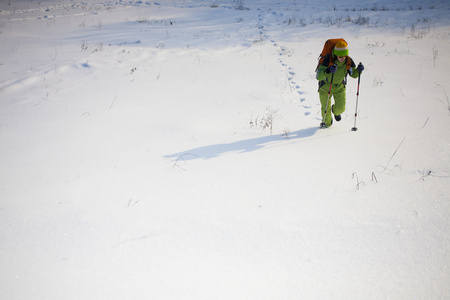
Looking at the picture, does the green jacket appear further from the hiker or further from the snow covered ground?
the snow covered ground

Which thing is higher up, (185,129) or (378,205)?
(185,129)

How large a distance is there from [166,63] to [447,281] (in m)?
7.02

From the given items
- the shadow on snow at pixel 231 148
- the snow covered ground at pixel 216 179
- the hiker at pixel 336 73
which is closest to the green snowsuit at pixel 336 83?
the hiker at pixel 336 73

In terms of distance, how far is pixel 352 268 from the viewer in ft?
6.01

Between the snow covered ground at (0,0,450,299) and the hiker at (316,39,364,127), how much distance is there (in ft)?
→ 1.38

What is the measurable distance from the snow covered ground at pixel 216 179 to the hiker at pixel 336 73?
1.38 feet

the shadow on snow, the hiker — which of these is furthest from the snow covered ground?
the hiker

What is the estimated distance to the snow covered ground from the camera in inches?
71.4

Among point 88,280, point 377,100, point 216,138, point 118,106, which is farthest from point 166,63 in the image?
point 88,280

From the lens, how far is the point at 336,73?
3.79 meters

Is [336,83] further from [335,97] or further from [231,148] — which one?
[231,148]

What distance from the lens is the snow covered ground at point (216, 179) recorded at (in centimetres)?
181

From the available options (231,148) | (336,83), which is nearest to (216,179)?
(231,148)

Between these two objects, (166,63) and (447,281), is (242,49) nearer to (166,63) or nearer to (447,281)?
(166,63)
